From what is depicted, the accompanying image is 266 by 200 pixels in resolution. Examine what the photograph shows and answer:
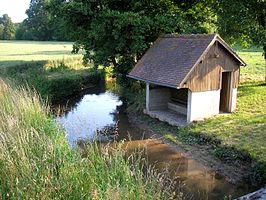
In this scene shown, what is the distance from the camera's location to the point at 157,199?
501 centimetres

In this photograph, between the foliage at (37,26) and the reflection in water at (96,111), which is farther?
the foliage at (37,26)

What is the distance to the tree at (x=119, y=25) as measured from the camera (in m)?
17.0

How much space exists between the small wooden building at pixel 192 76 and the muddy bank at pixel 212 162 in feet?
5.90

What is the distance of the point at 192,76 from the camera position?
13.2 meters

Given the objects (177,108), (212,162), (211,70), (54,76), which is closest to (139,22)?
(177,108)

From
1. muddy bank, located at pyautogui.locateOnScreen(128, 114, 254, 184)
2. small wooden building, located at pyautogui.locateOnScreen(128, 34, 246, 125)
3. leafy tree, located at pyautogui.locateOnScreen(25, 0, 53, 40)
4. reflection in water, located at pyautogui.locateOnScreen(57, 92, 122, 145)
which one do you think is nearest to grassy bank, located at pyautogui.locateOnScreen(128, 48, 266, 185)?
muddy bank, located at pyautogui.locateOnScreen(128, 114, 254, 184)

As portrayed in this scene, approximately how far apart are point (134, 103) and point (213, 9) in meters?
7.24

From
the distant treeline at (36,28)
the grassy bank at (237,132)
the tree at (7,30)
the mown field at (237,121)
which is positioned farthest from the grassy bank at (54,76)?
the tree at (7,30)

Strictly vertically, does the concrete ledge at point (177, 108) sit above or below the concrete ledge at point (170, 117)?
above

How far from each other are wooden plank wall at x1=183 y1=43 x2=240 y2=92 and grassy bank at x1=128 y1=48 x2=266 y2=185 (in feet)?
4.89

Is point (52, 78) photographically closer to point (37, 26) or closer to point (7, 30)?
point (37, 26)

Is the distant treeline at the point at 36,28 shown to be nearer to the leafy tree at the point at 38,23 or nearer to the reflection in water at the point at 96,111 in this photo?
the leafy tree at the point at 38,23

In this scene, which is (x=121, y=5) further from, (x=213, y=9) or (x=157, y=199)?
(x=157, y=199)

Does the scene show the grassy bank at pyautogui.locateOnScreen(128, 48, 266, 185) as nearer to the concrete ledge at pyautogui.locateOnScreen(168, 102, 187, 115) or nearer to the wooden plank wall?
the concrete ledge at pyautogui.locateOnScreen(168, 102, 187, 115)
